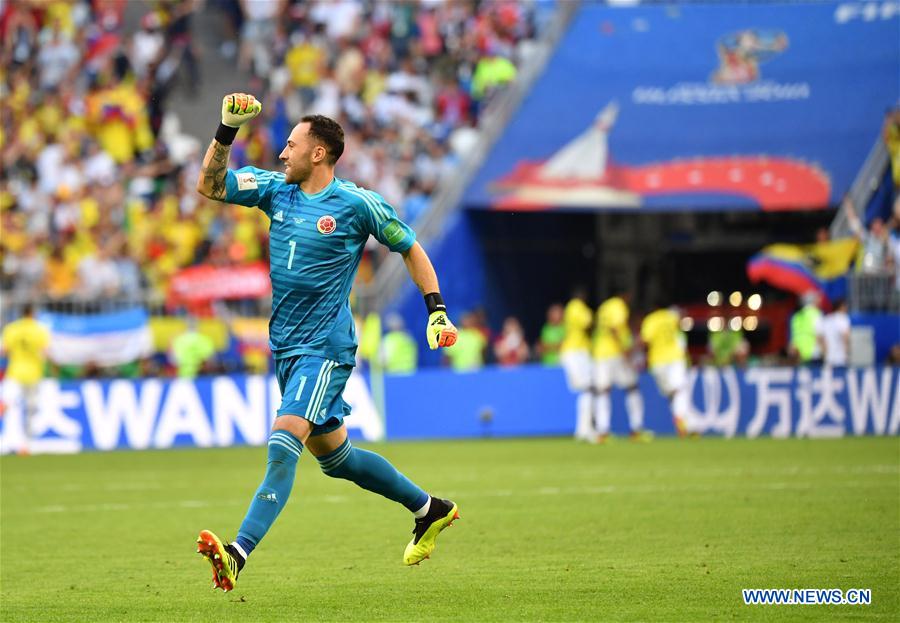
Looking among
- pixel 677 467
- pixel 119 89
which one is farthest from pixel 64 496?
pixel 119 89

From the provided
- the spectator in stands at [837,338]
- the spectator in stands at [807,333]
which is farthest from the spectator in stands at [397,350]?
the spectator in stands at [837,338]

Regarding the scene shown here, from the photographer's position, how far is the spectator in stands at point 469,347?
81.1 feet

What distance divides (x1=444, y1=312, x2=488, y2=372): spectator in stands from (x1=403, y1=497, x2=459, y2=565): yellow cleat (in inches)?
609

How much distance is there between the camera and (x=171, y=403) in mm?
23281

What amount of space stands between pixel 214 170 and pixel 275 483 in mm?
1611

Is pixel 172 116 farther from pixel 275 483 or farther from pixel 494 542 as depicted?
pixel 275 483

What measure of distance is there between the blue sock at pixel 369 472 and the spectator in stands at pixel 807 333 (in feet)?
50.5

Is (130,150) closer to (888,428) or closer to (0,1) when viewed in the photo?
(0,1)

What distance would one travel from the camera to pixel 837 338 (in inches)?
912

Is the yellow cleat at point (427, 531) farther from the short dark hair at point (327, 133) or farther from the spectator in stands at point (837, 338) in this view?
the spectator in stands at point (837, 338)

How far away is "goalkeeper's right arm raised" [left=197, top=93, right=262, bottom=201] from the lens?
8.08 metres

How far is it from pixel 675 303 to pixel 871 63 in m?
5.33

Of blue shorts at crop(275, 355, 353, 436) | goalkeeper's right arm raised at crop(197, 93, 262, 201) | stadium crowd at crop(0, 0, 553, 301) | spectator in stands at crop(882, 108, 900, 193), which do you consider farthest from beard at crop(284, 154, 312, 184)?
spectator in stands at crop(882, 108, 900, 193)

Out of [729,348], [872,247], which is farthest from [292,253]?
[729,348]
